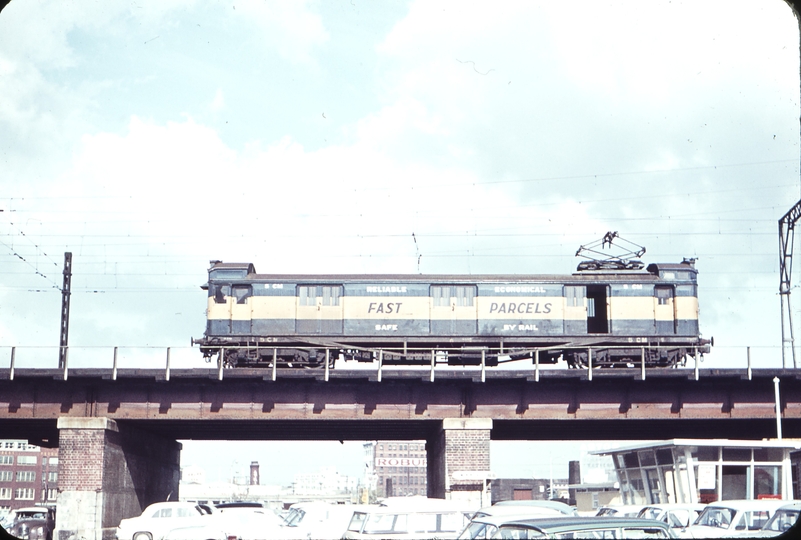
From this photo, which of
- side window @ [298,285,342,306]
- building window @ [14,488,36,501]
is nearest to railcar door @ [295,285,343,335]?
side window @ [298,285,342,306]

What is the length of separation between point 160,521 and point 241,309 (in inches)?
514

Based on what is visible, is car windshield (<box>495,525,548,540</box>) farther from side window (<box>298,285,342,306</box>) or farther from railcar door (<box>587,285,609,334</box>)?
railcar door (<box>587,285,609,334</box>)

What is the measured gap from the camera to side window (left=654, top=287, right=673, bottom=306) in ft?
127

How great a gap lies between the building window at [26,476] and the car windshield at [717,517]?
134 m

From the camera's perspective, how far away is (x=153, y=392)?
35.0 meters

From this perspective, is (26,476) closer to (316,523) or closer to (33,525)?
(33,525)

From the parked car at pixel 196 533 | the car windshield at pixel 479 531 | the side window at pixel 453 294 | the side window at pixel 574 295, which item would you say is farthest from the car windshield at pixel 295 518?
the side window at pixel 574 295

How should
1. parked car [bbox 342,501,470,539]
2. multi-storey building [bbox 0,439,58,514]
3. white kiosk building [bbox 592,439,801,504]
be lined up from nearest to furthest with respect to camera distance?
parked car [bbox 342,501,470,539] < white kiosk building [bbox 592,439,801,504] < multi-storey building [bbox 0,439,58,514]

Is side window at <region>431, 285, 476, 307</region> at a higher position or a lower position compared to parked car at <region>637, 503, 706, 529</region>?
higher

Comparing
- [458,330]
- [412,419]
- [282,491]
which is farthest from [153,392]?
[282,491]

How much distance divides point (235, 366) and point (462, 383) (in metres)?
10.7

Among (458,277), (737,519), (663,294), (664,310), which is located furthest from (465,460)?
(737,519)

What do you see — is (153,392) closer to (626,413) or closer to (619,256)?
(626,413)

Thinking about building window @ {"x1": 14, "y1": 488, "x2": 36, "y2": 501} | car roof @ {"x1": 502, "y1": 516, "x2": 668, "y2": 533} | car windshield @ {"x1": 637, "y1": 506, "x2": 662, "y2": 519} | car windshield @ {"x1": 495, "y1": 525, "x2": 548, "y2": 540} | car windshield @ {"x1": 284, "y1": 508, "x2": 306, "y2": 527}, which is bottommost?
building window @ {"x1": 14, "y1": 488, "x2": 36, "y2": 501}
